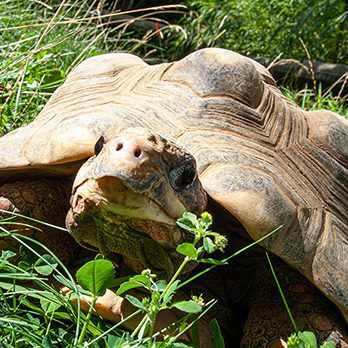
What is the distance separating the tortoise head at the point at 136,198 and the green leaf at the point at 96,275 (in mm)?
139

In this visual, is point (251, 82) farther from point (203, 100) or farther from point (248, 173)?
point (248, 173)

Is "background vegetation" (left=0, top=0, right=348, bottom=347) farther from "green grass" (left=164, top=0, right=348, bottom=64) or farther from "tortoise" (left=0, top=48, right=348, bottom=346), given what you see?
"tortoise" (left=0, top=48, right=348, bottom=346)

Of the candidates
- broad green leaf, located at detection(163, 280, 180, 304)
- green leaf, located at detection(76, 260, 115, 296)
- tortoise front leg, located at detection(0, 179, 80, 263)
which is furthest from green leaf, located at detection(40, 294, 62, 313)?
tortoise front leg, located at detection(0, 179, 80, 263)

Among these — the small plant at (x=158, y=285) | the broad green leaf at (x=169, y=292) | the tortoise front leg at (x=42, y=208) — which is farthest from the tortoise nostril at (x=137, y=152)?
the tortoise front leg at (x=42, y=208)

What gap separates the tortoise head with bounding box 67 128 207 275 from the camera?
5.69 ft

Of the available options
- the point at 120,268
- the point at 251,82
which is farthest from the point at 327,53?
the point at 120,268

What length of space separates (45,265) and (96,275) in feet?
0.83

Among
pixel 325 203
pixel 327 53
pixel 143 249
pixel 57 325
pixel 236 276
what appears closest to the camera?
pixel 143 249

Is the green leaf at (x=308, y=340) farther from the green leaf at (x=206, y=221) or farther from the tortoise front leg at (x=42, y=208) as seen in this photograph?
the tortoise front leg at (x=42, y=208)

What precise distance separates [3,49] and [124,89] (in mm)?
1571

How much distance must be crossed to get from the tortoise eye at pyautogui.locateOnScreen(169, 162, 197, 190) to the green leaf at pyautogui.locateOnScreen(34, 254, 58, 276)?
36 cm

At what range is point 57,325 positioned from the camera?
2.12m

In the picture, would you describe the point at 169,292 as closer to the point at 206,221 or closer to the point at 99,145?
the point at 206,221

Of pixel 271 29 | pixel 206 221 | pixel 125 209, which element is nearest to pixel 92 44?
pixel 125 209
